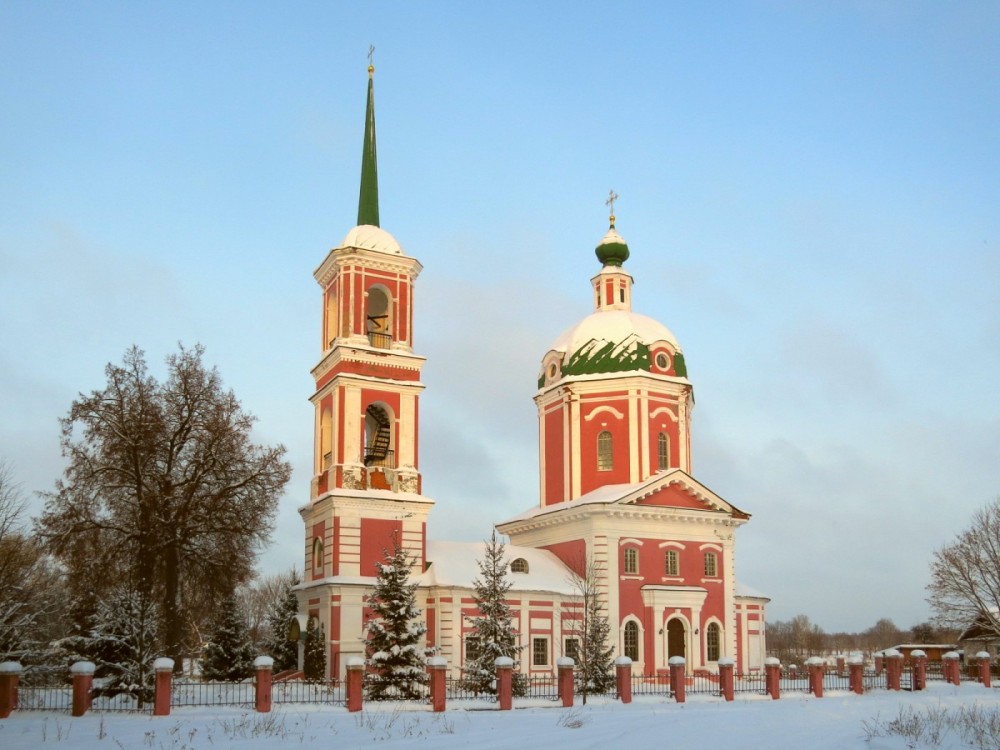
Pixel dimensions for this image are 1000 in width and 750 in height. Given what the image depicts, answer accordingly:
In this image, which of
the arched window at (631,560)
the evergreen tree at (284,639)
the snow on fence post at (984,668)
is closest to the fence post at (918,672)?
the snow on fence post at (984,668)

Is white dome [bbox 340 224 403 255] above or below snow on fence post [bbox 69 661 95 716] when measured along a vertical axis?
above

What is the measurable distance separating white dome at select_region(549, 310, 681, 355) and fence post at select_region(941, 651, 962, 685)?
14881 mm

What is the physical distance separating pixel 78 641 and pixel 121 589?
2350 millimetres

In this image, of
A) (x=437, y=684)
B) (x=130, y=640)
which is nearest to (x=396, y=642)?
(x=437, y=684)

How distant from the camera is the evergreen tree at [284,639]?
37562 mm

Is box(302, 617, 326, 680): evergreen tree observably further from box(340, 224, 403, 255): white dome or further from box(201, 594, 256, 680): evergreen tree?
box(340, 224, 403, 255): white dome

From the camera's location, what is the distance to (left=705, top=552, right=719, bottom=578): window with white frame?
130 ft

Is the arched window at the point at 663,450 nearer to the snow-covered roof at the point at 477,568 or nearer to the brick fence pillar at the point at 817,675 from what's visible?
the snow-covered roof at the point at 477,568

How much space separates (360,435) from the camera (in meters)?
35.1

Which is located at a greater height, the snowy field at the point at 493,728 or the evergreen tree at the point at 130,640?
the evergreen tree at the point at 130,640

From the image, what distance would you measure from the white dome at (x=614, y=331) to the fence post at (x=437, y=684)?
19730mm

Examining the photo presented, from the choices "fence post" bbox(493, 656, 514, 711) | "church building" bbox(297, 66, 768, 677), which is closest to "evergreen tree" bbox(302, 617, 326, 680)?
"church building" bbox(297, 66, 768, 677)

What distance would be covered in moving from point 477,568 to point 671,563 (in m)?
7.55

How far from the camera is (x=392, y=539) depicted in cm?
3438
